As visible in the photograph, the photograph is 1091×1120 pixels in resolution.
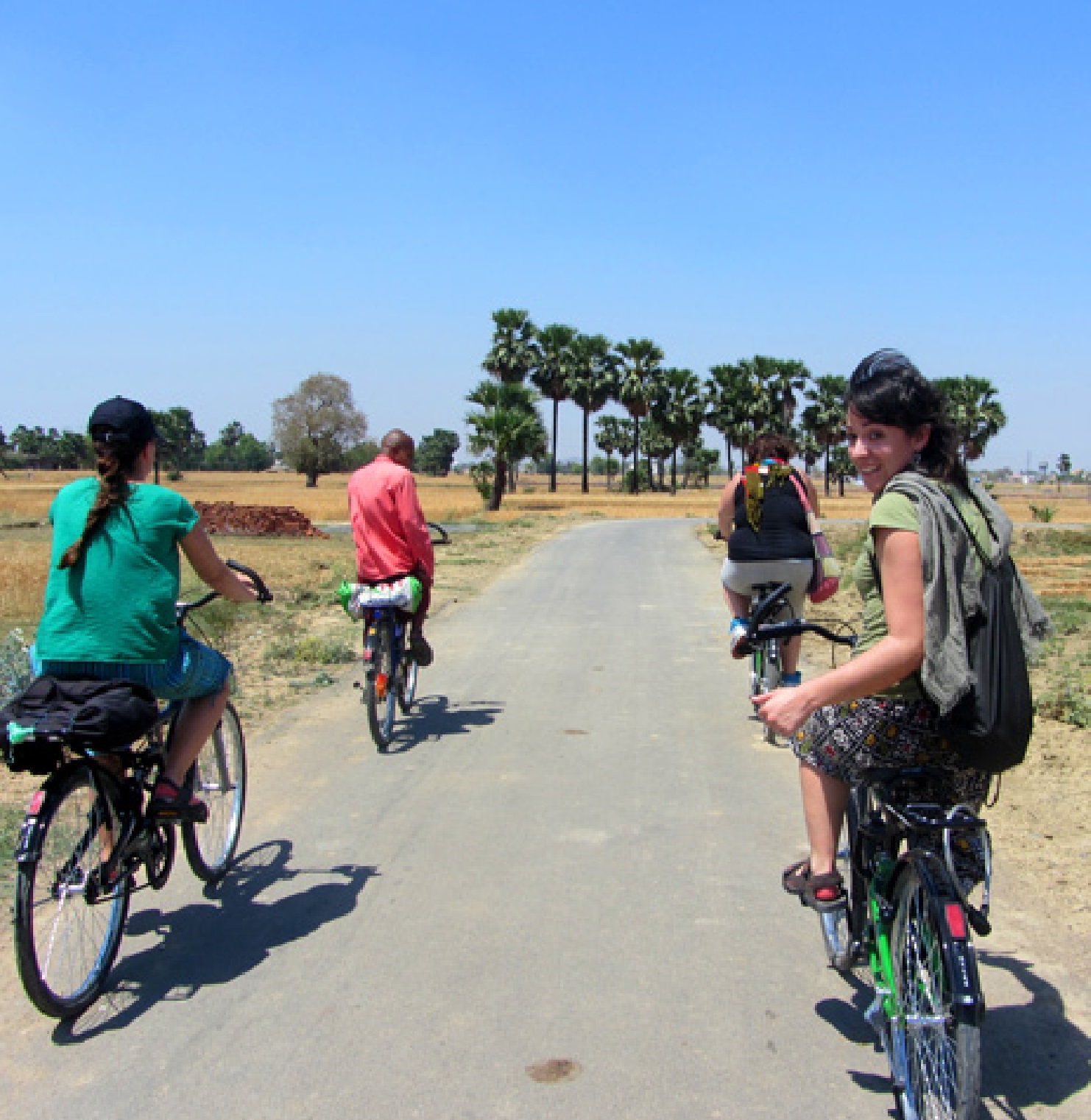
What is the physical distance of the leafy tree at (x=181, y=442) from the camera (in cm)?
11844

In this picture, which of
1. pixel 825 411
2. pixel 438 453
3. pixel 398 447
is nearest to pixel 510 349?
pixel 825 411

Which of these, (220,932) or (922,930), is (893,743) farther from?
(220,932)

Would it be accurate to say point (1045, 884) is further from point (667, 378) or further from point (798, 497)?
point (667, 378)

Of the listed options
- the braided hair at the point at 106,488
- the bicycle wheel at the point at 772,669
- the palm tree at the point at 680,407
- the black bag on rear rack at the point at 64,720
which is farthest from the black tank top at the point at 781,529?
the palm tree at the point at 680,407

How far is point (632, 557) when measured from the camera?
856 inches

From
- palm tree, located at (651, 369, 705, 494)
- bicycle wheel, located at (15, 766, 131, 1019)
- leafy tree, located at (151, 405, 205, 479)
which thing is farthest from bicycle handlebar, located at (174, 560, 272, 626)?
leafy tree, located at (151, 405, 205, 479)

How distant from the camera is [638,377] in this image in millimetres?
82688

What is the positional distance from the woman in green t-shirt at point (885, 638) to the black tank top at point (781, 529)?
3626 mm

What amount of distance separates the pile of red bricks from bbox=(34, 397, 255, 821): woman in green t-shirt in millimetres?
28747

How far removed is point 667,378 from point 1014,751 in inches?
3425

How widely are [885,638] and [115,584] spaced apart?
95.8 inches

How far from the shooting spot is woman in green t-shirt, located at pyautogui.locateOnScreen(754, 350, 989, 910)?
263cm

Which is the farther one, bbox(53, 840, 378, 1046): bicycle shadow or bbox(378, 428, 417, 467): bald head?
bbox(378, 428, 417, 467): bald head

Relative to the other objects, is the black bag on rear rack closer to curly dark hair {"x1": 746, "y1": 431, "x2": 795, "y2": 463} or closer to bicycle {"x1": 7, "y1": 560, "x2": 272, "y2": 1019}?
bicycle {"x1": 7, "y1": 560, "x2": 272, "y2": 1019}
